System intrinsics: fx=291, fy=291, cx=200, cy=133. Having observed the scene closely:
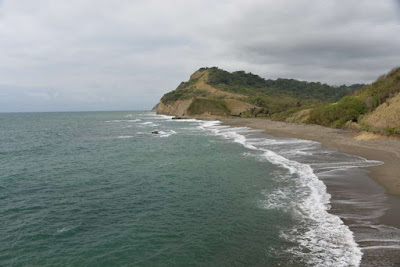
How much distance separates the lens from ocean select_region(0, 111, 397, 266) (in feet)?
36.0

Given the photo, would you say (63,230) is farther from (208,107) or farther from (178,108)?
(178,108)

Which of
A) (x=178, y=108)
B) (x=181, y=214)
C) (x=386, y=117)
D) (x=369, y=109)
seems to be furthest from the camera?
(x=178, y=108)

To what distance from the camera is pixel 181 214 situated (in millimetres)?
15344

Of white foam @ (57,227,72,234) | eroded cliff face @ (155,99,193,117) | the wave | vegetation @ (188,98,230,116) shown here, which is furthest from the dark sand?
eroded cliff face @ (155,99,193,117)

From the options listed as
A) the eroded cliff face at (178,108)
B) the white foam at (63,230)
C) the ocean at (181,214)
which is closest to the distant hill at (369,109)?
the ocean at (181,214)

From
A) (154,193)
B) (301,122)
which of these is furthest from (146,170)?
(301,122)

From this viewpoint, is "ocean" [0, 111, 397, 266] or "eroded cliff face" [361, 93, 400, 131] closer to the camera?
"ocean" [0, 111, 397, 266]

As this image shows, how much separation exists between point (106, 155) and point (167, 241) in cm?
2532

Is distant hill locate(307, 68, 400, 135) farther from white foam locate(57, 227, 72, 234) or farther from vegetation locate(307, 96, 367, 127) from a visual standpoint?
white foam locate(57, 227, 72, 234)

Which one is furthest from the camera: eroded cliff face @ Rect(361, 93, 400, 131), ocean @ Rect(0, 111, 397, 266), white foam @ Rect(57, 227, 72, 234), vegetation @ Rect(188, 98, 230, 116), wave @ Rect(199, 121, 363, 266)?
vegetation @ Rect(188, 98, 230, 116)

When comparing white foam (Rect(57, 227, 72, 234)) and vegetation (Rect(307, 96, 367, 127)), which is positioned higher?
vegetation (Rect(307, 96, 367, 127))

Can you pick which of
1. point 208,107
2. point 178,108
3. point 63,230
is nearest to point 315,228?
point 63,230

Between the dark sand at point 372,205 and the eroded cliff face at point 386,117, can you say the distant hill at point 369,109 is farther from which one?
the dark sand at point 372,205

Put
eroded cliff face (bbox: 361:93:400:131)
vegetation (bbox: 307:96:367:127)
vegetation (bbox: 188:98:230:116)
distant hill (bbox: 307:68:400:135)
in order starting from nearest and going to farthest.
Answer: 1. eroded cliff face (bbox: 361:93:400:131)
2. distant hill (bbox: 307:68:400:135)
3. vegetation (bbox: 307:96:367:127)
4. vegetation (bbox: 188:98:230:116)
